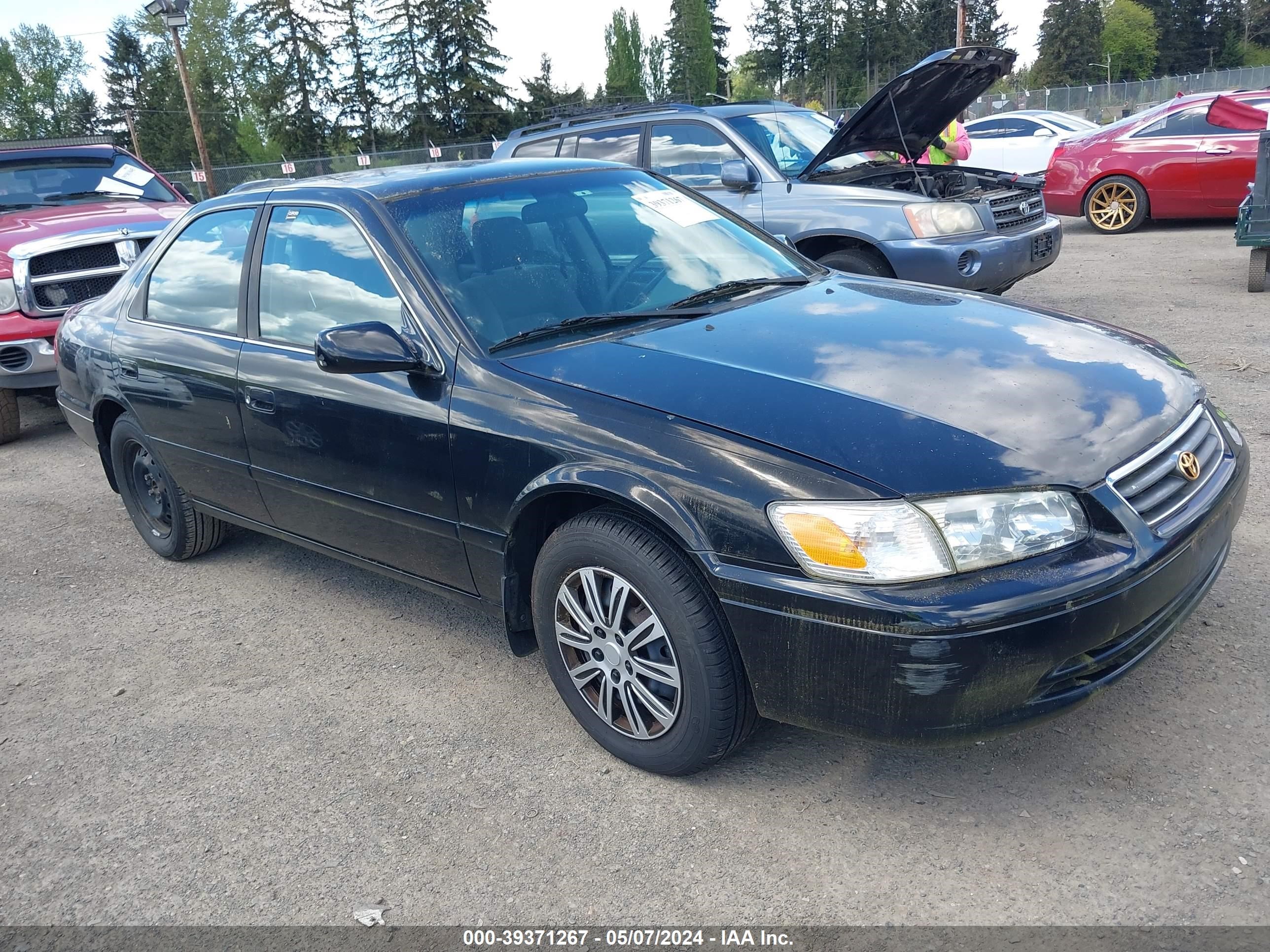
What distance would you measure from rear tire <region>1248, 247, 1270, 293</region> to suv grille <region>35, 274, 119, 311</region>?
8.78 m

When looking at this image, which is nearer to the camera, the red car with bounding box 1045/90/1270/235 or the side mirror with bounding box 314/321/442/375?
the side mirror with bounding box 314/321/442/375

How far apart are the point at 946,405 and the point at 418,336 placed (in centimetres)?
158

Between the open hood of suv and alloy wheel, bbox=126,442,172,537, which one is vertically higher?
the open hood of suv

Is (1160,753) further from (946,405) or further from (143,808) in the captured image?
(143,808)

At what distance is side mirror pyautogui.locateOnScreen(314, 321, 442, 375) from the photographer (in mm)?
3006

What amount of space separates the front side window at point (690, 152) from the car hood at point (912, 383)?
173 inches

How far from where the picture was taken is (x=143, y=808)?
2965 millimetres

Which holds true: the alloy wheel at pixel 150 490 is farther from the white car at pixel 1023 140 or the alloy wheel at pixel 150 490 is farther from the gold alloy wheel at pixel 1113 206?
the white car at pixel 1023 140

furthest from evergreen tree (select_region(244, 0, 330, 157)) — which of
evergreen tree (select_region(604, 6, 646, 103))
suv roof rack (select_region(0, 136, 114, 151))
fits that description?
suv roof rack (select_region(0, 136, 114, 151))

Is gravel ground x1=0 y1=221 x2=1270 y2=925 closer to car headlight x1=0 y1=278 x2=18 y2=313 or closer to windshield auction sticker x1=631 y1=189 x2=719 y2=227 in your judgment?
windshield auction sticker x1=631 y1=189 x2=719 y2=227

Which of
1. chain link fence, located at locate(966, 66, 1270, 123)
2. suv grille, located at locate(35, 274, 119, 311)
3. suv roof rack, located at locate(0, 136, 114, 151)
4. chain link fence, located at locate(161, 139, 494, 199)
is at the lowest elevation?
suv grille, located at locate(35, 274, 119, 311)

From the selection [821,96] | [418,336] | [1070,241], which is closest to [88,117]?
[821,96]

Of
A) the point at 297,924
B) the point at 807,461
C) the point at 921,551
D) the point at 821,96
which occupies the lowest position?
the point at 297,924

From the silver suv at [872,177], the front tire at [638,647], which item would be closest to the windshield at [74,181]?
the silver suv at [872,177]
